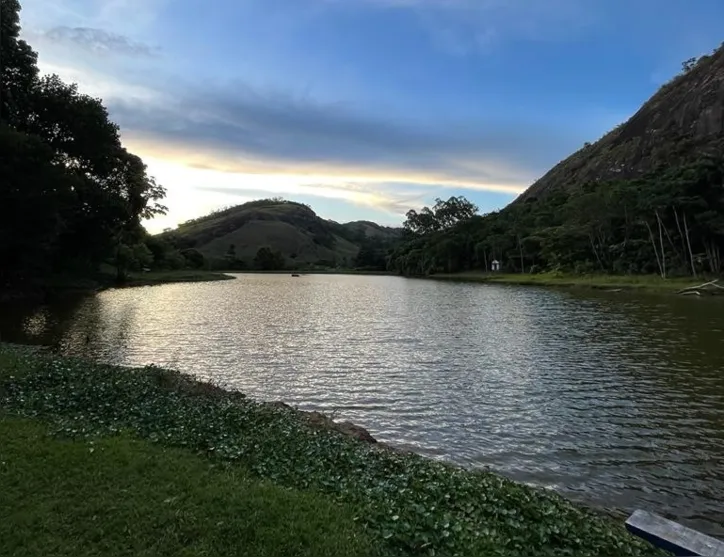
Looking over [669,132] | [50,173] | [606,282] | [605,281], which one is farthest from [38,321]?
[669,132]

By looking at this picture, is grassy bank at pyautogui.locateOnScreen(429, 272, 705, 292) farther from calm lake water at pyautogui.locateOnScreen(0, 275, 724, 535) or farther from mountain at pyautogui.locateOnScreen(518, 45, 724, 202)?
mountain at pyautogui.locateOnScreen(518, 45, 724, 202)

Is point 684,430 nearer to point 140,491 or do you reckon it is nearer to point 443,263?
point 140,491

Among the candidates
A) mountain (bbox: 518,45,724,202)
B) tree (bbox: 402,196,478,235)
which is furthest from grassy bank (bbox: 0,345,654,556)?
tree (bbox: 402,196,478,235)

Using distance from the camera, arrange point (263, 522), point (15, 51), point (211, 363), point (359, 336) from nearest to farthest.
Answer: point (263, 522) < point (211, 363) < point (359, 336) < point (15, 51)

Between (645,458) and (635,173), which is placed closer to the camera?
(645,458)

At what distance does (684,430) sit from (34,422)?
1463 cm

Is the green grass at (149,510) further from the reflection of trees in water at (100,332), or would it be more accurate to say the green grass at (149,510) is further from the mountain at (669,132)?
the mountain at (669,132)

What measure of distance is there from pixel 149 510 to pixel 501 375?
52.9 feet

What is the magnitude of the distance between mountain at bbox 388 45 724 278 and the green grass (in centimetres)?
6631

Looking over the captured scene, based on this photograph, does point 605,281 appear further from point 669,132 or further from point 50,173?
point 669,132

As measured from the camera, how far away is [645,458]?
11656 mm

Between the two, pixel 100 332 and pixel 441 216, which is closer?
pixel 100 332

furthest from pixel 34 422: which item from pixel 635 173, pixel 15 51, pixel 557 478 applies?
pixel 635 173

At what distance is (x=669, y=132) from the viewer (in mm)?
125375
